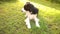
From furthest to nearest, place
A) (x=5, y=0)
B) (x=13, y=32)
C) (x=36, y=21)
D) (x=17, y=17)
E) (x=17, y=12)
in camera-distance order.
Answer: (x=5, y=0) → (x=17, y=12) → (x=17, y=17) → (x=36, y=21) → (x=13, y=32)

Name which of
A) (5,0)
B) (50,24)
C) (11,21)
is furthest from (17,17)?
(5,0)

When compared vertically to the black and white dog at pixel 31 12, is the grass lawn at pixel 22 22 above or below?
below

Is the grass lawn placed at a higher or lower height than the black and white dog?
lower

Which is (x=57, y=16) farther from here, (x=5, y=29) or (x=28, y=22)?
(x=5, y=29)

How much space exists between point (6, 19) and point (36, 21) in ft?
2.63

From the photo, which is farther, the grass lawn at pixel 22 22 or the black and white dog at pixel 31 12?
the black and white dog at pixel 31 12

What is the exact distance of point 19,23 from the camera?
3.87 metres

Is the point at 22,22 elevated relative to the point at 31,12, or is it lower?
lower

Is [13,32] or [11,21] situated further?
[11,21]

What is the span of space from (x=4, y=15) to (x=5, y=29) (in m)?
0.72

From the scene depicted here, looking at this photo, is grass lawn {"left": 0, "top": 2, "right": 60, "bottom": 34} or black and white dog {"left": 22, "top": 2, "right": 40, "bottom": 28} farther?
black and white dog {"left": 22, "top": 2, "right": 40, "bottom": 28}

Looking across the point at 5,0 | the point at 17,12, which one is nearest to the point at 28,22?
the point at 17,12

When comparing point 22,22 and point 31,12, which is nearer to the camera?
point 31,12

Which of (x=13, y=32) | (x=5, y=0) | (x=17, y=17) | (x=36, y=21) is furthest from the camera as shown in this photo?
(x=5, y=0)
